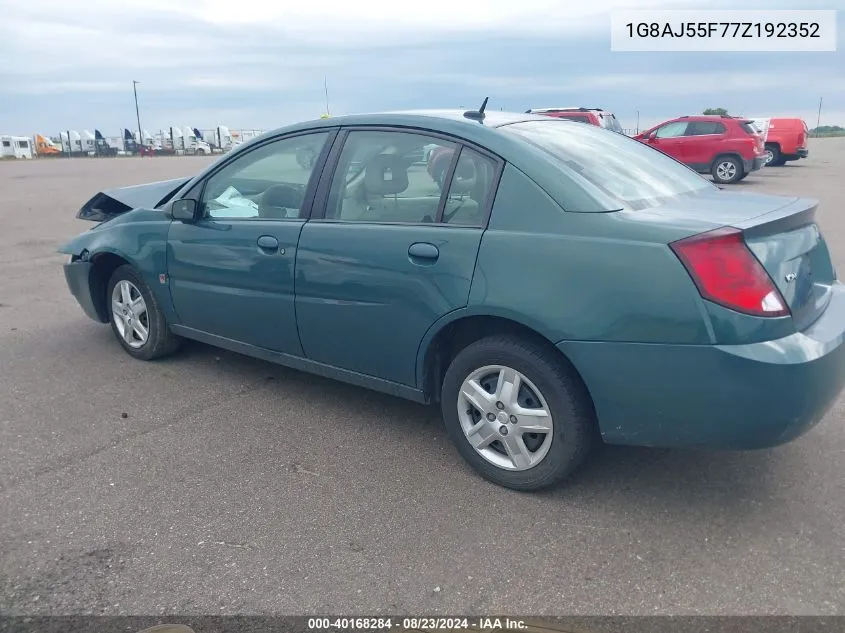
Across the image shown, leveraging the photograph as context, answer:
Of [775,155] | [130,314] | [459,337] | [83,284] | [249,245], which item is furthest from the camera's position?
[775,155]

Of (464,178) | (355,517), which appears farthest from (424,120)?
(355,517)

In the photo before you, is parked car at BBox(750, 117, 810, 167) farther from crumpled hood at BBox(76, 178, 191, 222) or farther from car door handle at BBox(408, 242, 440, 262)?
car door handle at BBox(408, 242, 440, 262)

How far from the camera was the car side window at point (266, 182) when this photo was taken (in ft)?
13.1

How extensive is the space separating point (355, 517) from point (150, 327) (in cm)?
247

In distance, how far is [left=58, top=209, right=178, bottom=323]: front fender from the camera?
4.63 m

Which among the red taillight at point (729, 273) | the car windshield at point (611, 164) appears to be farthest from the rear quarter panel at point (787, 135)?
the red taillight at point (729, 273)

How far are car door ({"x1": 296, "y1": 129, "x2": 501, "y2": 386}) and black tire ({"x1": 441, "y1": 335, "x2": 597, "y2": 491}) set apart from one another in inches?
9.8

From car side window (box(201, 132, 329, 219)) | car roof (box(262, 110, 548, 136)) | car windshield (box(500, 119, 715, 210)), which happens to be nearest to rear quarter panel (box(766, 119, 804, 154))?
car windshield (box(500, 119, 715, 210))

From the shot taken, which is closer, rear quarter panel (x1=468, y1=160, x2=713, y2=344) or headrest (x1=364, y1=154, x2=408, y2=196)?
rear quarter panel (x1=468, y1=160, x2=713, y2=344)

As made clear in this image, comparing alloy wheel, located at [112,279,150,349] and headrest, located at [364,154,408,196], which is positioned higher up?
headrest, located at [364,154,408,196]

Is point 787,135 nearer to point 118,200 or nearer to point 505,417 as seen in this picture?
point 118,200

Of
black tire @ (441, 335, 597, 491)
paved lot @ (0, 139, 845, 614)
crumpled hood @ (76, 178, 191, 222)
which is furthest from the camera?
crumpled hood @ (76, 178, 191, 222)

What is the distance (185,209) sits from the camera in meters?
4.37

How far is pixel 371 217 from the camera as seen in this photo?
364 cm
